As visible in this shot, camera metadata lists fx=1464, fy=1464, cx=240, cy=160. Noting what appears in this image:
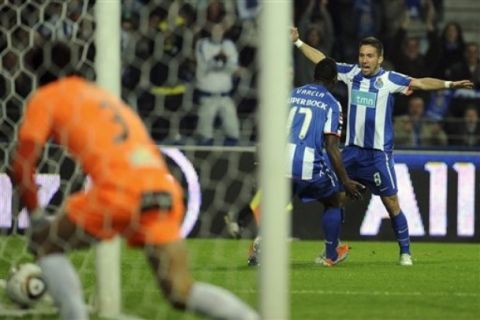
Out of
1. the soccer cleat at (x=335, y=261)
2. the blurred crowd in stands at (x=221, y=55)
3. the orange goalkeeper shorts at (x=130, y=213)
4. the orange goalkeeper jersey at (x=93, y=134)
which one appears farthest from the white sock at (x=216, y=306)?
the soccer cleat at (x=335, y=261)

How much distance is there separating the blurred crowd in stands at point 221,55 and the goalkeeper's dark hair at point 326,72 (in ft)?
3.38

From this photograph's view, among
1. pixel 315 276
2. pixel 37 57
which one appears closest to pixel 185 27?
pixel 315 276

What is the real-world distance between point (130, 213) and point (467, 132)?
10.9 metres

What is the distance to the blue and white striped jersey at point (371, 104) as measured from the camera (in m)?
12.0

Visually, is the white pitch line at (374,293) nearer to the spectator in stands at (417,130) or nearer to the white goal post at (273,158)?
the white goal post at (273,158)

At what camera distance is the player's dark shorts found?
11.2 meters

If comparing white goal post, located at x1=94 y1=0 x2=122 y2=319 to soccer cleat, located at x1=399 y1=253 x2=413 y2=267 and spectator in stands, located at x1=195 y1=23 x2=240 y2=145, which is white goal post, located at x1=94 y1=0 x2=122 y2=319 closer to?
spectator in stands, located at x1=195 y1=23 x2=240 y2=145

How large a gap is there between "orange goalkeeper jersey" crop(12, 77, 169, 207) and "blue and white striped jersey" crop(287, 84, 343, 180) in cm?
487

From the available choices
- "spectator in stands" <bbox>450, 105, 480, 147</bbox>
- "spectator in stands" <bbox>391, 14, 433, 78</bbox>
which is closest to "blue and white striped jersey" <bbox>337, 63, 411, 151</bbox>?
"spectator in stands" <bbox>450, 105, 480, 147</bbox>

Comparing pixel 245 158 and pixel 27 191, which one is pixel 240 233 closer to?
pixel 245 158

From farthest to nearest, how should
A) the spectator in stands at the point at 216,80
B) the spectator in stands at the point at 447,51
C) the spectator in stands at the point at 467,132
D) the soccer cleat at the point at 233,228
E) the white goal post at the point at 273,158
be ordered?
the spectator in stands at the point at 447,51 → the spectator in stands at the point at 467,132 → the soccer cleat at the point at 233,228 → the spectator in stands at the point at 216,80 → the white goal post at the point at 273,158

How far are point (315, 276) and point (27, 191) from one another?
442 cm

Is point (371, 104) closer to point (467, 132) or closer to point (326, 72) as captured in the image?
point (326, 72)

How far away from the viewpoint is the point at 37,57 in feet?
22.2
